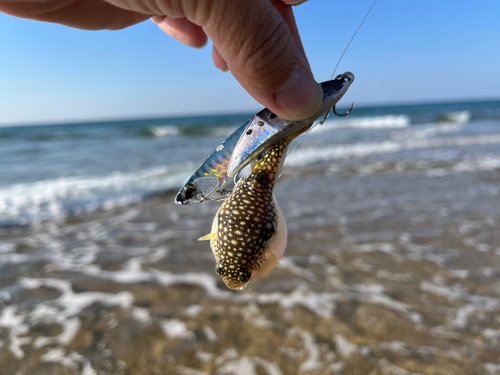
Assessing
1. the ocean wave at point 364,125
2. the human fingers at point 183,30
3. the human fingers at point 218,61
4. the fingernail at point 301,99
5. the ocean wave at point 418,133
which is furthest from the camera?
the ocean wave at point 364,125

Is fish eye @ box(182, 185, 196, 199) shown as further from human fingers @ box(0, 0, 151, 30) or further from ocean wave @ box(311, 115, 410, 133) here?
ocean wave @ box(311, 115, 410, 133)

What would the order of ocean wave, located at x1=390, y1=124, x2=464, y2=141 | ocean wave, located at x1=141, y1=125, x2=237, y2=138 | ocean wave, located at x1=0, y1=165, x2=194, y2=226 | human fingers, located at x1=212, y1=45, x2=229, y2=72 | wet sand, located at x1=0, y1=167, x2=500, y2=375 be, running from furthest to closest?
ocean wave, located at x1=141, y1=125, x2=237, y2=138 < ocean wave, located at x1=390, y1=124, x2=464, y2=141 < ocean wave, located at x1=0, y1=165, x2=194, y2=226 < wet sand, located at x1=0, y1=167, x2=500, y2=375 < human fingers, located at x1=212, y1=45, x2=229, y2=72

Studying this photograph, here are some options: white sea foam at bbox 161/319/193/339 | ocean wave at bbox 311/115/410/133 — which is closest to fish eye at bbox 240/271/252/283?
white sea foam at bbox 161/319/193/339

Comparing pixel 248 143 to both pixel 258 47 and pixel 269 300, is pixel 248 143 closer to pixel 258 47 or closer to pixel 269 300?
pixel 258 47

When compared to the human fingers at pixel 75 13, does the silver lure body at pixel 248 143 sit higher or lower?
lower

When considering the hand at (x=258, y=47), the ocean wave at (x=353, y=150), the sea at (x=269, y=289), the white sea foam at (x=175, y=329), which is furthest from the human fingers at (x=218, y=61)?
the ocean wave at (x=353, y=150)

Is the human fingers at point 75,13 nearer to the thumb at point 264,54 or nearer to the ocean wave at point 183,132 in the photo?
the thumb at point 264,54
